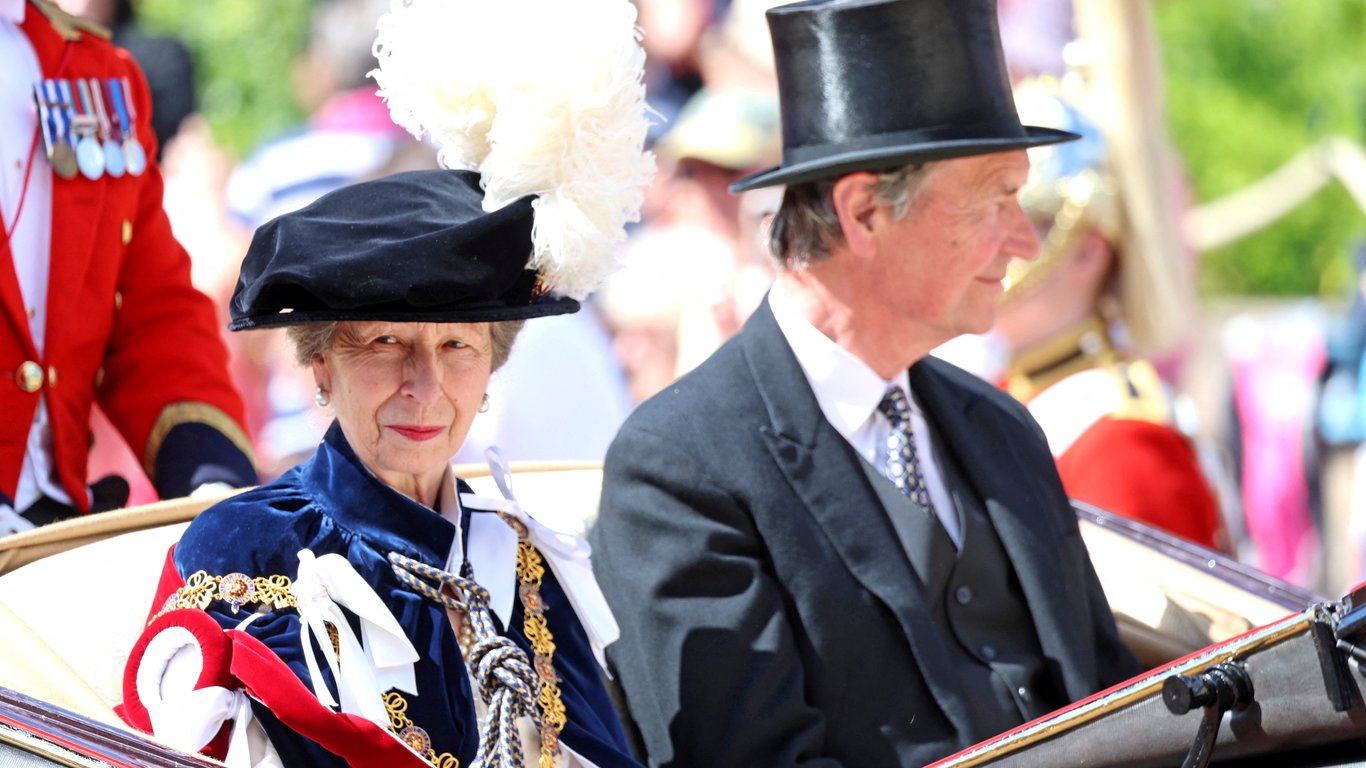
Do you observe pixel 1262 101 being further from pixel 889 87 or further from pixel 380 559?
pixel 380 559

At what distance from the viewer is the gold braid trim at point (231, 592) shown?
2482mm

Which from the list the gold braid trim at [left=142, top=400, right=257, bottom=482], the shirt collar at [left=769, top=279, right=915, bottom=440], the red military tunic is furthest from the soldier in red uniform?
the gold braid trim at [left=142, top=400, right=257, bottom=482]

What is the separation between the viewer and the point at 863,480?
10.4ft

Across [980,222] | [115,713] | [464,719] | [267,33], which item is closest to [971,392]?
[980,222]

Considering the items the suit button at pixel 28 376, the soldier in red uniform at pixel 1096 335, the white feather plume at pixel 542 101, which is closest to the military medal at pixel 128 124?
the suit button at pixel 28 376

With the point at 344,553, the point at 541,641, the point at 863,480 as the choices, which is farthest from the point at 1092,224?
the point at 344,553

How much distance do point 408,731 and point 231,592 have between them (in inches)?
11.1

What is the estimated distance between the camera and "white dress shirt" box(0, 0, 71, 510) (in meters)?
3.16

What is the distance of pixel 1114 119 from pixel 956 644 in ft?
8.23

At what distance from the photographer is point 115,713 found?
2.51m

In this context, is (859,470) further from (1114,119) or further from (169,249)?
(1114,119)

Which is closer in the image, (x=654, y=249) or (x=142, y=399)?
(x=142, y=399)

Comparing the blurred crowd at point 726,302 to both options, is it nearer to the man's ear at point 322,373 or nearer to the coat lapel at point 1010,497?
the coat lapel at point 1010,497

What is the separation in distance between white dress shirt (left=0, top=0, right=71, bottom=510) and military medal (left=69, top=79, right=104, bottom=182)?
0.05 metres
